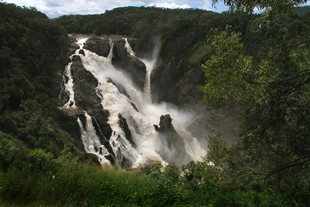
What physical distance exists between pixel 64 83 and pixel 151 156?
34.0 feet

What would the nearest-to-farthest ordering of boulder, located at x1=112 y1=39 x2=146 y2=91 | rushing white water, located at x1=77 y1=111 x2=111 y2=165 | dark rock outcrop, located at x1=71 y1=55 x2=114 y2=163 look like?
rushing white water, located at x1=77 y1=111 x2=111 y2=165
dark rock outcrop, located at x1=71 y1=55 x2=114 y2=163
boulder, located at x1=112 y1=39 x2=146 y2=91

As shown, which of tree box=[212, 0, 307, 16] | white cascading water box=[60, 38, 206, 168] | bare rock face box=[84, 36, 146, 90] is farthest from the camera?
bare rock face box=[84, 36, 146, 90]

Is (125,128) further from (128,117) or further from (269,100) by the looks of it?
(269,100)

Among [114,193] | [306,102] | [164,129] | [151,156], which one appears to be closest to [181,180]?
[114,193]

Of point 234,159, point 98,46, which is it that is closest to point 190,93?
point 98,46

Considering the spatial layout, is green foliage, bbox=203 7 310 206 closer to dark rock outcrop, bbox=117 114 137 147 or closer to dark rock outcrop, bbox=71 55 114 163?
dark rock outcrop, bbox=71 55 114 163

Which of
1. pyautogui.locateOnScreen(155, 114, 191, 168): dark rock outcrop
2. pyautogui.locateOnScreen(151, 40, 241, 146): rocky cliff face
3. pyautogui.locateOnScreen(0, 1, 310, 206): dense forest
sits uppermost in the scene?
pyautogui.locateOnScreen(151, 40, 241, 146): rocky cliff face

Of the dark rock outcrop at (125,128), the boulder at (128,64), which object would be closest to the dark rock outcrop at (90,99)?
the dark rock outcrop at (125,128)

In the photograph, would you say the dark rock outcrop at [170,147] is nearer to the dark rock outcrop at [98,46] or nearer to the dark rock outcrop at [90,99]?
the dark rock outcrop at [90,99]

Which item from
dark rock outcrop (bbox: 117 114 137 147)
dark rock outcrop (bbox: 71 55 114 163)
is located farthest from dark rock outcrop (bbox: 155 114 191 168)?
dark rock outcrop (bbox: 71 55 114 163)

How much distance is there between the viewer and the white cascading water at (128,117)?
13.8 metres

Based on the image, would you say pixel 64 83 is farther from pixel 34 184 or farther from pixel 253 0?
pixel 253 0

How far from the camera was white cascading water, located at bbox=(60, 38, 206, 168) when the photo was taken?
13789mm

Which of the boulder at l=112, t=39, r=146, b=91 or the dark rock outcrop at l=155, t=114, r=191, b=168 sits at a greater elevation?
the boulder at l=112, t=39, r=146, b=91
